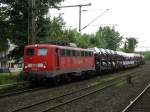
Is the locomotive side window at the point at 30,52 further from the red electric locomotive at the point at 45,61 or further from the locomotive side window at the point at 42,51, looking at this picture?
the locomotive side window at the point at 42,51

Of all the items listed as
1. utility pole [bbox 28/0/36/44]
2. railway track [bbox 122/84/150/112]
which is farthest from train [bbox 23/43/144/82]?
railway track [bbox 122/84/150/112]

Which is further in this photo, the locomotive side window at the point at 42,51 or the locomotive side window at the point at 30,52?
the locomotive side window at the point at 30,52

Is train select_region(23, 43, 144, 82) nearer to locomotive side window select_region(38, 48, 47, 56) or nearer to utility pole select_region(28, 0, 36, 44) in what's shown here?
locomotive side window select_region(38, 48, 47, 56)

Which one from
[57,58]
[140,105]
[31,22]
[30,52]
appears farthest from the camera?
[31,22]

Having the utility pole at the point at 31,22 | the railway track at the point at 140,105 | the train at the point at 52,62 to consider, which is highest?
the utility pole at the point at 31,22

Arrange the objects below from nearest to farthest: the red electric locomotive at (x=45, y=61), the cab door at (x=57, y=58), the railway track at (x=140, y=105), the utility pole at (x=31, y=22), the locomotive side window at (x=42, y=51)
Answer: the railway track at (x=140, y=105), the red electric locomotive at (x=45, y=61), the locomotive side window at (x=42, y=51), the cab door at (x=57, y=58), the utility pole at (x=31, y=22)

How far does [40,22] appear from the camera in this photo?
3725 centimetres

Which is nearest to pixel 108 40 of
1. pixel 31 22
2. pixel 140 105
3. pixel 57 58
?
pixel 31 22

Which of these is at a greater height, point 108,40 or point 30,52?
point 108,40

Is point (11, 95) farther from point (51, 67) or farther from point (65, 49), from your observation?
point (65, 49)

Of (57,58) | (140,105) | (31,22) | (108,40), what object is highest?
(108,40)

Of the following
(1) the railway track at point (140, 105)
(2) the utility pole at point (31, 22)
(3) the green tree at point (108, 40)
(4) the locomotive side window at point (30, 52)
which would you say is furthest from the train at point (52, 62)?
(3) the green tree at point (108, 40)

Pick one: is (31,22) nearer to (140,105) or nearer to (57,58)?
(57,58)

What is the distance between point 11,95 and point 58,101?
3437 millimetres
